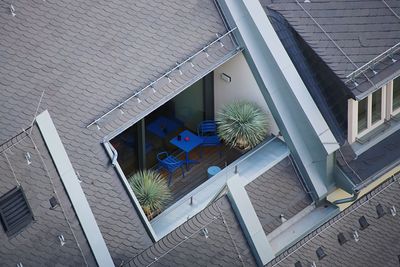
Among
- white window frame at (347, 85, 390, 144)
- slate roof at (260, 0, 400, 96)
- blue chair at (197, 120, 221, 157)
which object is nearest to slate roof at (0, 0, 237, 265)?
slate roof at (260, 0, 400, 96)

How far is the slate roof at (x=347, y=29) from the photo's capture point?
52.4 metres

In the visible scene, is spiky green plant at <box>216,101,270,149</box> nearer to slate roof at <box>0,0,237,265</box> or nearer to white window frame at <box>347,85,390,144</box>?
slate roof at <box>0,0,237,265</box>

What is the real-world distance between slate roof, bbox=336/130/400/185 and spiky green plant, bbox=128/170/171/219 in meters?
5.73

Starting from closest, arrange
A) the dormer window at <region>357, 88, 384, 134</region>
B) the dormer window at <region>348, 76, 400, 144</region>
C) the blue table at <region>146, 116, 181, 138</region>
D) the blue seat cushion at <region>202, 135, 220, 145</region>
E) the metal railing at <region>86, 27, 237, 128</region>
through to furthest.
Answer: the metal railing at <region>86, 27, 237, 128</region> < the dormer window at <region>348, 76, 400, 144</region> < the dormer window at <region>357, 88, 384, 134</region> < the blue seat cushion at <region>202, 135, 220, 145</region> < the blue table at <region>146, 116, 181, 138</region>

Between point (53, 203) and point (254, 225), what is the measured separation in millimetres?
5848

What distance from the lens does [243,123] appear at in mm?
52906

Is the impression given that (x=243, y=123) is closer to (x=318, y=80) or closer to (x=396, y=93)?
(x=318, y=80)

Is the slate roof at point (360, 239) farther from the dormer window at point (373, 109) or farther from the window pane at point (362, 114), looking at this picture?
the window pane at point (362, 114)

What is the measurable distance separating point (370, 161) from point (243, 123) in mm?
4179

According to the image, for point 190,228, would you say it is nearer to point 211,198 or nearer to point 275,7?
point 211,198

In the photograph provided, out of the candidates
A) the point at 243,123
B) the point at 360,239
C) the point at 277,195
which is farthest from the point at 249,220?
the point at 243,123

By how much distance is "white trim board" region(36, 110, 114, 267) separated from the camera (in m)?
47.8

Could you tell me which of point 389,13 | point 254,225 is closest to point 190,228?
point 254,225

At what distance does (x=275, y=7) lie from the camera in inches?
2111
